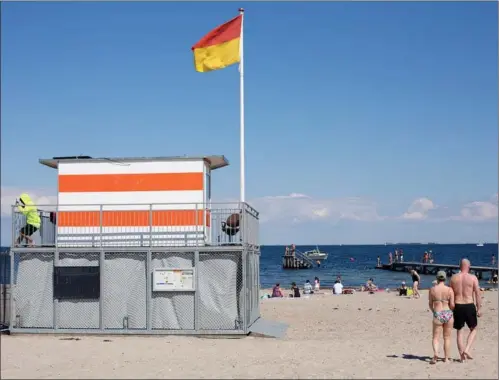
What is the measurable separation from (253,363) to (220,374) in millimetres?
1262

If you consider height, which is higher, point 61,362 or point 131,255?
point 131,255

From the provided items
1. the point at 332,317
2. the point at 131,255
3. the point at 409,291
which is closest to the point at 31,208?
the point at 131,255

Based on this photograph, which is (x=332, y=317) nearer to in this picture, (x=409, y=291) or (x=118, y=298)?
(x=118, y=298)

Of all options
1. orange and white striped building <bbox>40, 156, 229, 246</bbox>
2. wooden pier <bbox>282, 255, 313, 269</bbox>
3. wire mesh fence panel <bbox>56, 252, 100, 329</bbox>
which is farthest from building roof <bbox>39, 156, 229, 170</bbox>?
wooden pier <bbox>282, 255, 313, 269</bbox>

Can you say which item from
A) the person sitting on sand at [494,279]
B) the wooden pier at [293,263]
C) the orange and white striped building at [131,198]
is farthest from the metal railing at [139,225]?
the wooden pier at [293,263]

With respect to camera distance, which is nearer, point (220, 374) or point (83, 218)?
point (220, 374)

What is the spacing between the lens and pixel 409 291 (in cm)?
3672

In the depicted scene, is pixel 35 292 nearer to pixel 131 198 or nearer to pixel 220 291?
pixel 131 198

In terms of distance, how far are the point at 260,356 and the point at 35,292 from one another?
23.0ft

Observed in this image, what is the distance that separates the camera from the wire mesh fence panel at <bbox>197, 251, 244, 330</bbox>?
17703 mm

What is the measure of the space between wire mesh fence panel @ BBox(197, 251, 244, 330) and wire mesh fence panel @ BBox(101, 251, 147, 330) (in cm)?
151

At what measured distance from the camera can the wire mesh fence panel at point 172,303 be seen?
701 inches

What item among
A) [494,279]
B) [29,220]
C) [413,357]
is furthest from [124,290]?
[494,279]

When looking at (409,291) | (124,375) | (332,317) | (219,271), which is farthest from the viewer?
(409,291)
